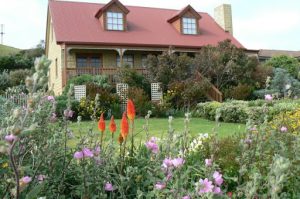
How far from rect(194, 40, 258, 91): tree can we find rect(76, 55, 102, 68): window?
7027 mm

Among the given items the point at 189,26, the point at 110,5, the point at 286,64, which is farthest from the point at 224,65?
the point at 286,64

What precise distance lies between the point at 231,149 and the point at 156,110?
40.2ft

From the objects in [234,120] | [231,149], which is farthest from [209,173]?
[234,120]

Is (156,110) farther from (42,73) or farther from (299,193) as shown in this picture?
(42,73)

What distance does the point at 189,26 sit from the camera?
86.9 feet

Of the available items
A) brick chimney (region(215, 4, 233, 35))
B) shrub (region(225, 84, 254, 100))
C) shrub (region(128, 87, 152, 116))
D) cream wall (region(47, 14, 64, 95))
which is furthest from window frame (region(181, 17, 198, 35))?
shrub (region(128, 87, 152, 116))

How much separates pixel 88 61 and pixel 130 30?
338 centimetres

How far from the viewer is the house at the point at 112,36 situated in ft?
72.9

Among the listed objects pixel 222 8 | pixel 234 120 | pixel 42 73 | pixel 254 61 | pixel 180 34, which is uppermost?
pixel 222 8

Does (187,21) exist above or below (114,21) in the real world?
above

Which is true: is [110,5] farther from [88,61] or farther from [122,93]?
[122,93]

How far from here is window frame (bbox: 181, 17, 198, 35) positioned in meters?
26.2

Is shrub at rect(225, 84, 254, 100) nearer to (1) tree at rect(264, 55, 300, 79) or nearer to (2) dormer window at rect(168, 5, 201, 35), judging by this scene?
(2) dormer window at rect(168, 5, 201, 35)

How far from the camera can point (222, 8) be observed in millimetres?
29469
